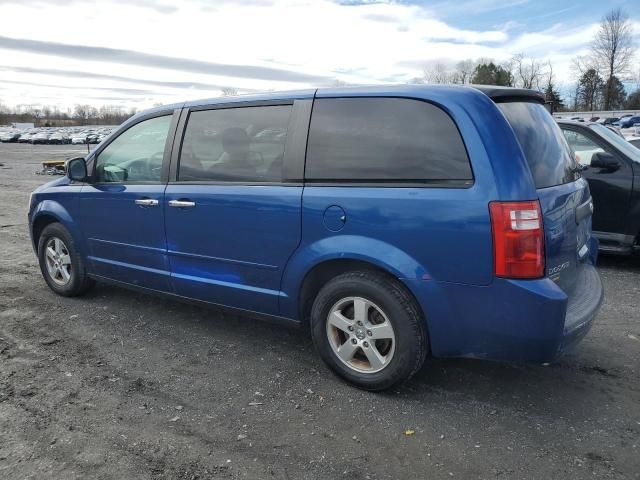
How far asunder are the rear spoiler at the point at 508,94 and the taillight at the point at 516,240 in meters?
0.72

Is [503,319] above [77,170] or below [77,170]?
below

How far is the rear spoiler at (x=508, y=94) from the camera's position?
3.25 metres

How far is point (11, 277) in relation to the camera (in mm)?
6156

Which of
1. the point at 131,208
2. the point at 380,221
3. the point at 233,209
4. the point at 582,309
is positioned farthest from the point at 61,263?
the point at 582,309

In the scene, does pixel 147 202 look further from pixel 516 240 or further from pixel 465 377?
pixel 516 240

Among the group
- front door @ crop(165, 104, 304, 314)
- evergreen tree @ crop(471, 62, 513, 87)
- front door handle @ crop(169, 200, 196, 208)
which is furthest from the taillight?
evergreen tree @ crop(471, 62, 513, 87)

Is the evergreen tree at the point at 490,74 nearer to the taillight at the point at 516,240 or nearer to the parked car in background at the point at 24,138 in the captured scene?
the parked car in background at the point at 24,138

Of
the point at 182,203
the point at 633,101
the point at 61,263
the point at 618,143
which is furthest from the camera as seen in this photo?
the point at 633,101

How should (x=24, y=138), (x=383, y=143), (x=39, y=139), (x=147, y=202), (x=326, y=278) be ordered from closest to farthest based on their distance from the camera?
(x=383, y=143), (x=326, y=278), (x=147, y=202), (x=39, y=139), (x=24, y=138)

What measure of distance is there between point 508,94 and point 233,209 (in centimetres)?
190

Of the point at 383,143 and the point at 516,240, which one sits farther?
the point at 383,143

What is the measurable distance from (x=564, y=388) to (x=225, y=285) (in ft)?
7.70

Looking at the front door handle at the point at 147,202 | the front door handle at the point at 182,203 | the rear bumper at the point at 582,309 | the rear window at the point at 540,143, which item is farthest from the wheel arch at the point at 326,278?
the front door handle at the point at 147,202

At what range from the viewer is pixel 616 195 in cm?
627
